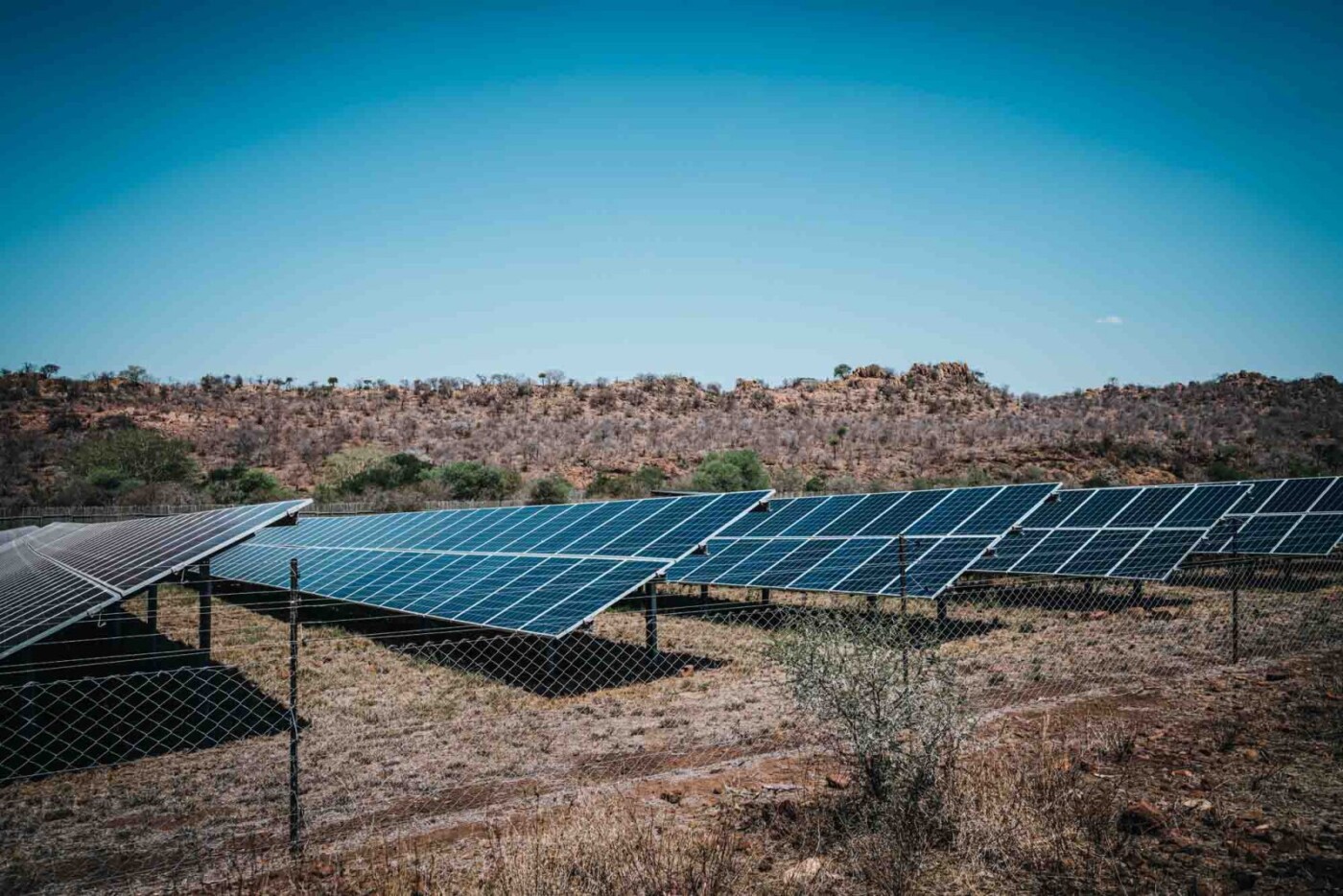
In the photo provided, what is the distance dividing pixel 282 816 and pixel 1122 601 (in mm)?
17555

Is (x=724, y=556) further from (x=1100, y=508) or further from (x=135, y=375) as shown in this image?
(x=135, y=375)

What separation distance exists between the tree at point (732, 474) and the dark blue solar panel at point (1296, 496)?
21.3 metres

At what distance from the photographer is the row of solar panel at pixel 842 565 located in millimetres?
13984

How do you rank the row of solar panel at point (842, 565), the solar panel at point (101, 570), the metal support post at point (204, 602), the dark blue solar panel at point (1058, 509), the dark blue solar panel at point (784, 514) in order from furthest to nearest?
the dark blue solar panel at point (1058, 509)
the dark blue solar panel at point (784, 514)
the row of solar panel at point (842, 565)
the metal support post at point (204, 602)
the solar panel at point (101, 570)

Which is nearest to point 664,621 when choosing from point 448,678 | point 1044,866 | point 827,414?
point 448,678

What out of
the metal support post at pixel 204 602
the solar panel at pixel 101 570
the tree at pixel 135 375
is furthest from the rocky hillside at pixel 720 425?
the metal support post at pixel 204 602

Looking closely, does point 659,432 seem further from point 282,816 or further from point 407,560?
point 282,816

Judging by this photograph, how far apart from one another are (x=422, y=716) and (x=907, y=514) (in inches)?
482

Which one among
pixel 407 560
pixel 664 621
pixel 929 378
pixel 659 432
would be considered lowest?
pixel 664 621

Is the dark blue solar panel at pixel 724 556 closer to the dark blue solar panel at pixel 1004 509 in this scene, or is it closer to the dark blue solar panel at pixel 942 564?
the dark blue solar panel at pixel 942 564

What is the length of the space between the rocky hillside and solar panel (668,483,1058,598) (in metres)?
22.3

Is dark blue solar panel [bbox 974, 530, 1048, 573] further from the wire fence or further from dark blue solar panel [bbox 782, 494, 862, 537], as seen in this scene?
dark blue solar panel [bbox 782, 494, 862, 537]

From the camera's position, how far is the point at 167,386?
64.1m

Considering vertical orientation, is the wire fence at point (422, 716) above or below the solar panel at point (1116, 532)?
below
